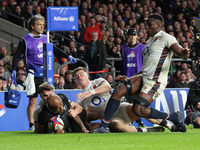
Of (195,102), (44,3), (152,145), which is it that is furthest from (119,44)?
(152,145)

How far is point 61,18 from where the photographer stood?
952 centimetres

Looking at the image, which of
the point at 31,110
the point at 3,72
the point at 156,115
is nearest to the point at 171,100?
the point at 31,110

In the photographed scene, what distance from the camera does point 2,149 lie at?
4957mm

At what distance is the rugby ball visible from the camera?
279 inches

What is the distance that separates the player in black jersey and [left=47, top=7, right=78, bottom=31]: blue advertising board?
8.55ft

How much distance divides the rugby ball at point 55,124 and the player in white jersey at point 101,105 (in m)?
0.48

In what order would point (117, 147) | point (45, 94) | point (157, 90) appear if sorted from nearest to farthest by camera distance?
point (117, 147)
point (157, 90)
point (45, 94)

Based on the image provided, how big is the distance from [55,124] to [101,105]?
3.16 feet

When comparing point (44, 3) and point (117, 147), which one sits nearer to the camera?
point (117, 147)

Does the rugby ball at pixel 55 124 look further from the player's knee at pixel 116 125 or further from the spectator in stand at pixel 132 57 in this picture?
the spectator in stand at pixel 132 57

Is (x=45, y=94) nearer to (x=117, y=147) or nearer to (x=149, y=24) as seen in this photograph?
(x=149, y=24)

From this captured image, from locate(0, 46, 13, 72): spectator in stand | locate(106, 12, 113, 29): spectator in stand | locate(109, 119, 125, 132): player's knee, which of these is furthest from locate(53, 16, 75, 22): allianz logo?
locate(106, 12, 113, 29): spectator in stand

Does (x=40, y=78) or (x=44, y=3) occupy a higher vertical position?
(x=44, y=3)

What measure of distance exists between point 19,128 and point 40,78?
48.3 inches
